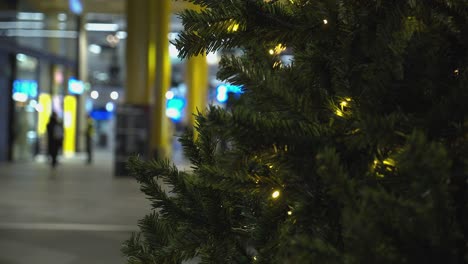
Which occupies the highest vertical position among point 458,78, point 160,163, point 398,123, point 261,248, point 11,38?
point 11,38

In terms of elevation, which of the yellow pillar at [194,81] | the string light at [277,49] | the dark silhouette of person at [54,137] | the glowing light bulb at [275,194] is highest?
the yellow pillar at [194,81]

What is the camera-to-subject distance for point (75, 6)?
2461 centimetres

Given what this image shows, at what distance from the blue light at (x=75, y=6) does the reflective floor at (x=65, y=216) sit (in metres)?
6.83

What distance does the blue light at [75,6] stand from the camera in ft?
78.0

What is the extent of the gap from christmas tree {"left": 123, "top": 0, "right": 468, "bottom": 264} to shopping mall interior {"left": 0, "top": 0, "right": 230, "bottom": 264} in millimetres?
294

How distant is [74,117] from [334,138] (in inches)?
1149

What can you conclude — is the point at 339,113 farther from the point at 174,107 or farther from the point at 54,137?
the point at 174,107

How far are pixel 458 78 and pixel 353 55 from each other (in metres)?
0.28

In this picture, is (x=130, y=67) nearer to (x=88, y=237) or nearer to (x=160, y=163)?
(x=88, y=237)

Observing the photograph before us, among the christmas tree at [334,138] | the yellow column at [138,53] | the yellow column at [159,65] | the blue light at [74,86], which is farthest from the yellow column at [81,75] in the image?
the christmas tree at [334,138]

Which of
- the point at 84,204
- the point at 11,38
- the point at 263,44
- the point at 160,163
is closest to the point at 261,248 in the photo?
the point at 160,163

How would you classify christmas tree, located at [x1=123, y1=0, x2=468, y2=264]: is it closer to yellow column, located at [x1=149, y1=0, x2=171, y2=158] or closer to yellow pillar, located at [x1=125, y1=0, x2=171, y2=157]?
yellow pillar, located at [x1=125, y1=0, x2=171, y2=157]

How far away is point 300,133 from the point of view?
176 centimetres

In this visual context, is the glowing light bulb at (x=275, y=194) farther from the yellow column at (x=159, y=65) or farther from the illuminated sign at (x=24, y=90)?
the illuminated sign at (x=24, y=90)
